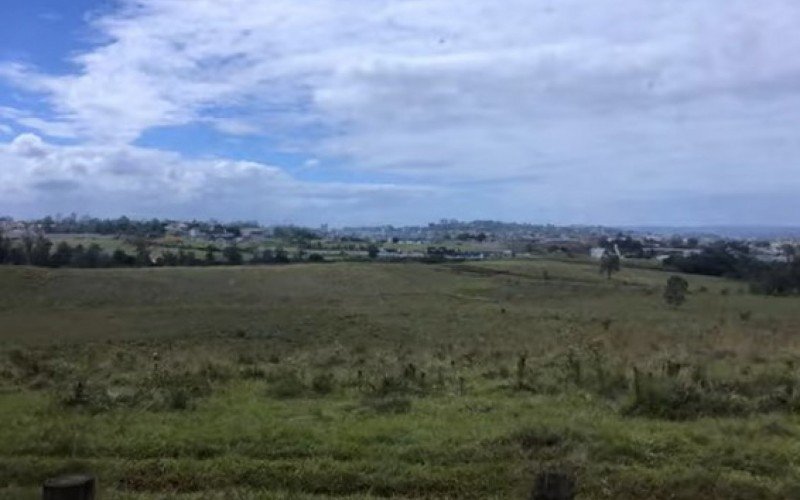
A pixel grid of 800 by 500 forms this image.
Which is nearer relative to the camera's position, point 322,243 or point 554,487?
point 554,487

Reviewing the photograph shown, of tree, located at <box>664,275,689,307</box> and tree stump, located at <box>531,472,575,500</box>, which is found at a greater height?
tree stump, located at <box>531,472,575,500</box>

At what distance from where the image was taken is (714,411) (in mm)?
9414

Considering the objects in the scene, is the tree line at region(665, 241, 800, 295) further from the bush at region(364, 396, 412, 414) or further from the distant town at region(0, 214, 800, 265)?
the bush at region(364, 396, 412, 414)

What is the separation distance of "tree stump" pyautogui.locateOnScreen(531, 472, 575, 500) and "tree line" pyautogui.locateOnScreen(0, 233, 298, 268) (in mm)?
62286

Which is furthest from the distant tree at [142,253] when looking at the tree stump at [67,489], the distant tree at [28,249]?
the tree stump at [67,489]

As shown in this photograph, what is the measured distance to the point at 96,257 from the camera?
2628 inches

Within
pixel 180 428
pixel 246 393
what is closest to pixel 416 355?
pixel 246 393

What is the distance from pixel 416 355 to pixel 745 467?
9.22 meters

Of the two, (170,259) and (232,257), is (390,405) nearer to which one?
(170,259)

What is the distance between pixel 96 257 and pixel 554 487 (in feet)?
221

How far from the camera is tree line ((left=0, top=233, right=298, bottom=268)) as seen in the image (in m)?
65.3

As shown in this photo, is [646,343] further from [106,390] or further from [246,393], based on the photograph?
[106,390]

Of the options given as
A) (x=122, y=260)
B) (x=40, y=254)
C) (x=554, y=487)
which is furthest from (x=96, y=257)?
(x=554, y=487)

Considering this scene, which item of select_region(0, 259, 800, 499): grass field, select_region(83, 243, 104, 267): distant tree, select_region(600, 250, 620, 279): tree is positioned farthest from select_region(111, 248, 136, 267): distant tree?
select_region(0, 259, 800, 499): grass field
